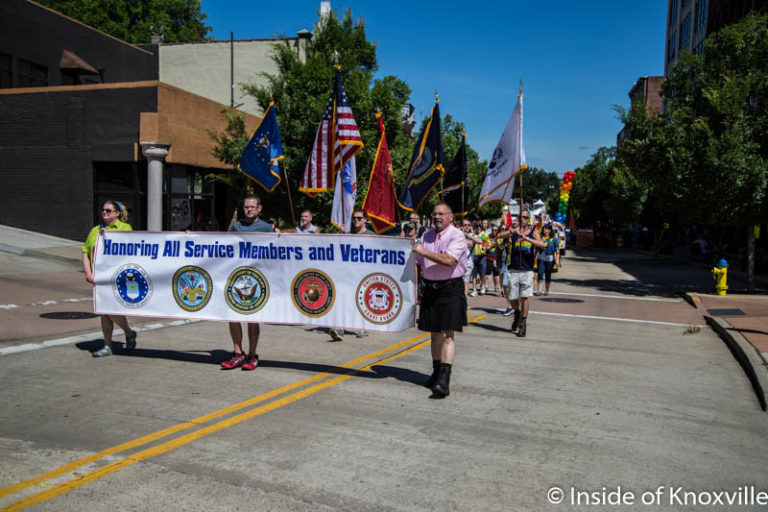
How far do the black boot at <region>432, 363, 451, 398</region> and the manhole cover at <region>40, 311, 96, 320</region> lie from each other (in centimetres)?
716

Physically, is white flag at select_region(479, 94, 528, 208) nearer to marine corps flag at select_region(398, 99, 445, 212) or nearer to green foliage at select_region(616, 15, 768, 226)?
marine corps flag at select_region(398, 99, 445, 212)

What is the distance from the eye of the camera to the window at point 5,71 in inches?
1033

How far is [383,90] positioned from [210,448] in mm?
18491

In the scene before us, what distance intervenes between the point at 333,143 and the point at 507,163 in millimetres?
3049

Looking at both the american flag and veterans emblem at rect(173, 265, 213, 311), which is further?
the american flag

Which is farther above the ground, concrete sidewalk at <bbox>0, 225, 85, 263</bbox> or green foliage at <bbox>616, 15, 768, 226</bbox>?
green foliage at <bbox>616, 15, 768, 226</bbox>

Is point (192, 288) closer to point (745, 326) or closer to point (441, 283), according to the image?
point (441, 283)

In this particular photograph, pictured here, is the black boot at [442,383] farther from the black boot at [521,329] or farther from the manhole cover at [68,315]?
the manhole cover at [68,315]

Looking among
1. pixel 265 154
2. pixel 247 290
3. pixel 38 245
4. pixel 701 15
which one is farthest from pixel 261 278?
pixel 701 15

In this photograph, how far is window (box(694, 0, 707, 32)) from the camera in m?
52.1

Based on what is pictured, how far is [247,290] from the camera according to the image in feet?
24.4

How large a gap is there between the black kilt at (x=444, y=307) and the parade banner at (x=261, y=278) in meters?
0.28

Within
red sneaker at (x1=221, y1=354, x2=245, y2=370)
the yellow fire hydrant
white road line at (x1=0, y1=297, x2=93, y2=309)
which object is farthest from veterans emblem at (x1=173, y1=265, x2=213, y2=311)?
the yellow fire hydrant

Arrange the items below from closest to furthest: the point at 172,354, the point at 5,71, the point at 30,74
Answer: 1. the point at 172,354
2. the point at 5,71
3. the point at 30,74
